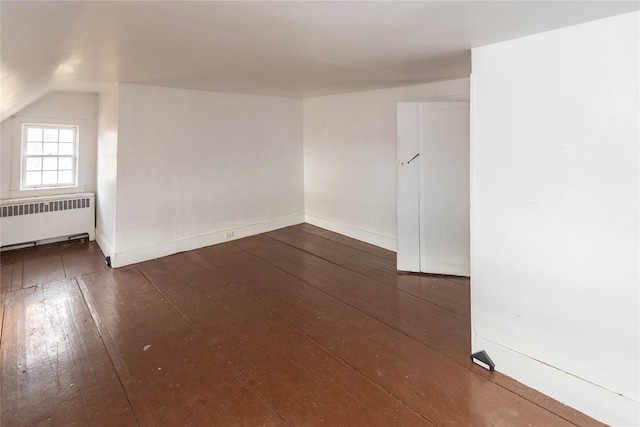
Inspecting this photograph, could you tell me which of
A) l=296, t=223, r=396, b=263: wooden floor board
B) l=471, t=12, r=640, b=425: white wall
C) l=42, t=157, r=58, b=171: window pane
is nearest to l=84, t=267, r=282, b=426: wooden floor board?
l=471, t=12, r=640, b=425: white wall

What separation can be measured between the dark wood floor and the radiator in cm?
75

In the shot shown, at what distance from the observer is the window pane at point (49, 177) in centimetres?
482

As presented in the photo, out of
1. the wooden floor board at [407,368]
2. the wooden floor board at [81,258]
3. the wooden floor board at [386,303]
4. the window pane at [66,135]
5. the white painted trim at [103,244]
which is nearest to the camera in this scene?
the wooden floor board at [407,368]

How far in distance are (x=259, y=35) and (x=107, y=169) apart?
3424 mm

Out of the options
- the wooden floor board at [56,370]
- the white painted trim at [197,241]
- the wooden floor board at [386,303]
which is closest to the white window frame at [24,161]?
the white painted trim at [197,241]

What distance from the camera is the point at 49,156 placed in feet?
15.7

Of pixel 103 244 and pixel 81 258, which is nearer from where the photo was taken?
pixel 81 258

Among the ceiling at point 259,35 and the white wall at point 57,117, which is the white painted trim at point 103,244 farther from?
the ceiling at point 259,35

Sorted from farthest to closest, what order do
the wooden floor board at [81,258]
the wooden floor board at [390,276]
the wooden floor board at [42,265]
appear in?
the wooden floor board at [81,258], the wooden floor board at [42,265], the wooden floor board at [390,276]

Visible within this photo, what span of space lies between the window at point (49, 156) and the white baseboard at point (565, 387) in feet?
19.7

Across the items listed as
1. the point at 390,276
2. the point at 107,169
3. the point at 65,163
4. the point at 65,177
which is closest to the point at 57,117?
the point at 65,163

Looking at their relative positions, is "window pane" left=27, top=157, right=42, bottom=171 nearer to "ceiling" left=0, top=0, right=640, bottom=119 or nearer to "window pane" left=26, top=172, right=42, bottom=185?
"window pane" left=26, top=172, right=42, bottom=185

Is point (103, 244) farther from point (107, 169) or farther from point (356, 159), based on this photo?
point (356, 159)

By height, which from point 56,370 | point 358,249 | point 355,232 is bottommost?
point 56,370
